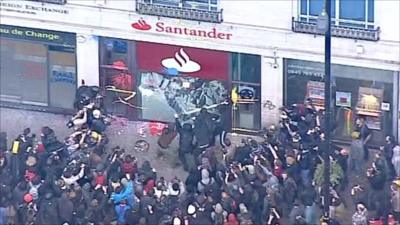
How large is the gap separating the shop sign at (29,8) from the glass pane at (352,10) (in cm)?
696

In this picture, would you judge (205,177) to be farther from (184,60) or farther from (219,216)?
(184,60)

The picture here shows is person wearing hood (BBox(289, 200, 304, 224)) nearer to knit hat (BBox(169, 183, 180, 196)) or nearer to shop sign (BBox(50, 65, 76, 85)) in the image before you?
knit hat (BBox(169, 183, 180, 196))

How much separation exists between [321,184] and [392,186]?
4.86 ft

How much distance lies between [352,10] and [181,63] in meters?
4.61

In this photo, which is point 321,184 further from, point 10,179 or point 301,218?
point 10,179

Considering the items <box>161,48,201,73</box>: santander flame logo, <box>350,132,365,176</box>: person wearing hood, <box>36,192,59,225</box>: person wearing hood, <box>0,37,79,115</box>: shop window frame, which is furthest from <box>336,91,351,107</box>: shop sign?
<box>36,192,59,225</box>: person wearing hood

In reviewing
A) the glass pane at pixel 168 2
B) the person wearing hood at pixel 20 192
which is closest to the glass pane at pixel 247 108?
the glass pane at pixel 168 2

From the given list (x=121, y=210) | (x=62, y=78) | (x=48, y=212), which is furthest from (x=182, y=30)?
(x=48, y=212)

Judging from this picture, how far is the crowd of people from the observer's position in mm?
41750

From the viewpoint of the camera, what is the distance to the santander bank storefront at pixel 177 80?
47375 mm

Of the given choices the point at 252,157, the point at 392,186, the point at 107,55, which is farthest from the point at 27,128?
the point at 392,186

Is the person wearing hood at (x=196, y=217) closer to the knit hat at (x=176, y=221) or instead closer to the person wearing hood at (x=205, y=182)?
the knit hat at (x=176, y=221)

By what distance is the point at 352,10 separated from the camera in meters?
45.7

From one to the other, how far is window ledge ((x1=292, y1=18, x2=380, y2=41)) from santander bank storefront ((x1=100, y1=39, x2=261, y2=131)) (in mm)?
1356
